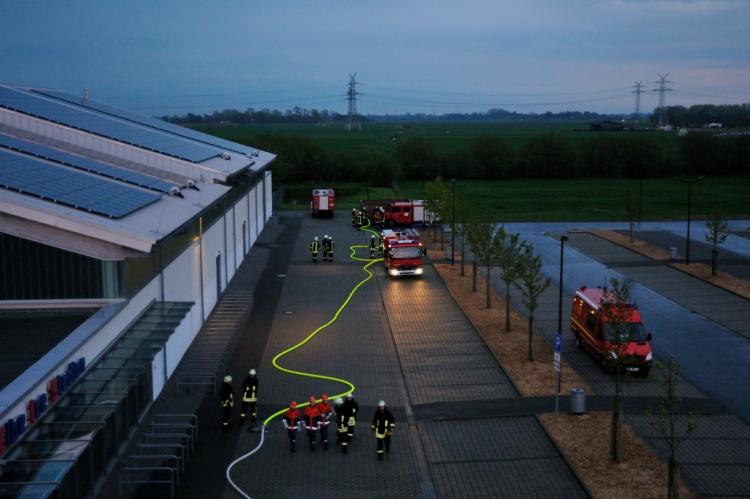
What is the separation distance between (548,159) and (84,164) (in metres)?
81.2

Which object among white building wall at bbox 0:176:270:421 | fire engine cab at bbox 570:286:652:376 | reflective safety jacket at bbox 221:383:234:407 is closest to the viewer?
white building wall at bbox 0:176:270:421

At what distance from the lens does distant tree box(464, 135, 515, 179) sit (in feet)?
327

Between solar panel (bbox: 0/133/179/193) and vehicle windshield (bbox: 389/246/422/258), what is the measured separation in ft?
43.7

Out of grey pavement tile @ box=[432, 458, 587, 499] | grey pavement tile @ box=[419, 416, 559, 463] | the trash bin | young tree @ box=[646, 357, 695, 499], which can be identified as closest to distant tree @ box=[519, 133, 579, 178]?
the trash bin

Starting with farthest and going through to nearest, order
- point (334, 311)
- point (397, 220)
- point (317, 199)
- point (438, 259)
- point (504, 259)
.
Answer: point (317, 199)
point (397, 220)
point (438, 259)
point (334, 311)
point (504, 259)

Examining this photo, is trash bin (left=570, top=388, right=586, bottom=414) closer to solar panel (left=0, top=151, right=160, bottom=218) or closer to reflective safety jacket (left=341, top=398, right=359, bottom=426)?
reflective safety jacket (left=341, top=398, right=359, bottom=426)

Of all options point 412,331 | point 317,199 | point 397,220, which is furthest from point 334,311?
point 317,199

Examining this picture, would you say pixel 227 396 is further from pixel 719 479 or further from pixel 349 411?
pixel 719 479

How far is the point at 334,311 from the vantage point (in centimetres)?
3105

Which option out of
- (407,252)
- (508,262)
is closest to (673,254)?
(407,252)

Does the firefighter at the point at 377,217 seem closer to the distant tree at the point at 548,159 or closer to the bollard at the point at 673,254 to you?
the bollard at the point at 673,254

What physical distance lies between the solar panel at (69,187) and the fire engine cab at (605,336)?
1239 cm

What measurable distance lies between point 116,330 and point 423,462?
22.7 feet

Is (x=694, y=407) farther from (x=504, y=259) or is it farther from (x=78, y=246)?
(x=78, y=246)
